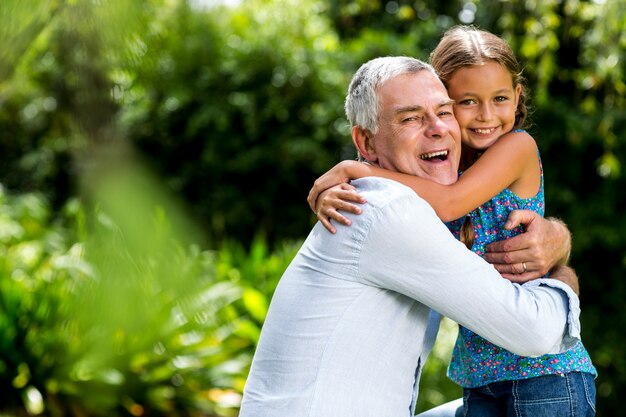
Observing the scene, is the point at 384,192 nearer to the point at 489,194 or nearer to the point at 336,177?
the point at 336,177

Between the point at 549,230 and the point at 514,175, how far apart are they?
17 cm

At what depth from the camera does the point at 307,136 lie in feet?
24.6

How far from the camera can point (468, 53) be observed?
221 cm

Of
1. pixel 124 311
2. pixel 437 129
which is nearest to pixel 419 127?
pixel 437 129

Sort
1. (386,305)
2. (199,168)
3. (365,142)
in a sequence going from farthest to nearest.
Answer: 1. (199,168)
2. (365,142)
3. (386,305)

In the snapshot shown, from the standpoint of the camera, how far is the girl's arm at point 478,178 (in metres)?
1.98

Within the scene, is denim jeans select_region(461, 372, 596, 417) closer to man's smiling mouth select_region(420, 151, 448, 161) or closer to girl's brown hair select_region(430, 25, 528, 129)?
man's smiling mouth select_region(420, 151, 448, 161)

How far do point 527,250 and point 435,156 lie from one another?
0.33m

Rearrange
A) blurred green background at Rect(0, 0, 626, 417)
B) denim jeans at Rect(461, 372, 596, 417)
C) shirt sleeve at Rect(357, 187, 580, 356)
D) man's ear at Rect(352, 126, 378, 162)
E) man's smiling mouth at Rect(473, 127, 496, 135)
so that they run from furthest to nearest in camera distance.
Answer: man's smiling mouth at Rect(473, 127, 496, 135), man's ear at Rect(352, 126, 378, 162), denim jeans at Rect(461, 372, 596, 417), shirt sleeve at Rect(357, 187, 580, 356), blurred green background at Rect(0, 0, 626, 417)

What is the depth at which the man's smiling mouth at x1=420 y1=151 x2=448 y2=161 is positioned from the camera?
2037 mm

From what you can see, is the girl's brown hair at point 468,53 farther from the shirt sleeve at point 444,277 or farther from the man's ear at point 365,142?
the shirt sleeve at point 444,277

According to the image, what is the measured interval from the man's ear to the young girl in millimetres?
107

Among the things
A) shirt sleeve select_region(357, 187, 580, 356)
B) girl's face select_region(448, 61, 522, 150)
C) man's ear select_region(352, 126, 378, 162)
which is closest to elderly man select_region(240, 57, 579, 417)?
shirt sleeve select_region(357, 187, 580, 356)

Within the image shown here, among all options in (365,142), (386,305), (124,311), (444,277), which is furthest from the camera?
(365,142)
